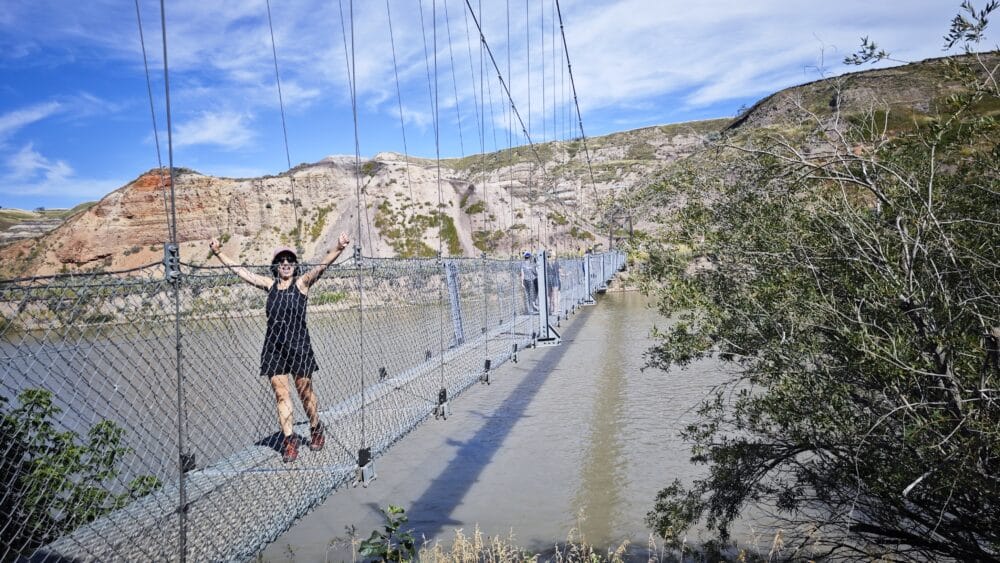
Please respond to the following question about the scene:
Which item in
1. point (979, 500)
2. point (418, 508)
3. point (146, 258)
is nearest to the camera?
point (979, 500)

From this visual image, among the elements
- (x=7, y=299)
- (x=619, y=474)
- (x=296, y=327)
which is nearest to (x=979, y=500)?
(x=296, y=327)

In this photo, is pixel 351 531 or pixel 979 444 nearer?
pixel 979 444

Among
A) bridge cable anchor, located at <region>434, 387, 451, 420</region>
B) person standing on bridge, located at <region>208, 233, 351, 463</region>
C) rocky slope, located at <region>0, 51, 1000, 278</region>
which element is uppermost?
rocky slope, located at <region>0, 51, 1000, 278</region>

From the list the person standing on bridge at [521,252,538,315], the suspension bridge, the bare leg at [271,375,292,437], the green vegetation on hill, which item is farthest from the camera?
the person standing on bridge at [521,252,538,315]

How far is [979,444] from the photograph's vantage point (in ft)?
8.10

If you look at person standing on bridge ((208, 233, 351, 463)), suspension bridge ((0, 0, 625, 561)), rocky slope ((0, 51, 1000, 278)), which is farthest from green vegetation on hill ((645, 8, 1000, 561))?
rocky slope ((0, 51, 1000, 278))

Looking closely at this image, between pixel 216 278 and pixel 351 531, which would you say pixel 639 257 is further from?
pixel 351 531

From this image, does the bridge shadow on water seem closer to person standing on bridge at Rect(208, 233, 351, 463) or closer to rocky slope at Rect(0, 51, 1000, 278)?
person standing on bridge at Rect(208, 233, 351, 463)

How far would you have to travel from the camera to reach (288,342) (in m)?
3.06

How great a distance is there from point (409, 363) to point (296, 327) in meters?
2.46

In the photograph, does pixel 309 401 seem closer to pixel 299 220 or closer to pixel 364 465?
pixel 364 465

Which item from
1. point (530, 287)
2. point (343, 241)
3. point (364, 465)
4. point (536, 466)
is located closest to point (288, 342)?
point (343, 241)

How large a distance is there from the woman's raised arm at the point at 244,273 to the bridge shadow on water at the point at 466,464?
2.94 metres

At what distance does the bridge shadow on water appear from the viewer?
5.79 meters
